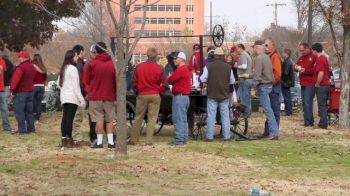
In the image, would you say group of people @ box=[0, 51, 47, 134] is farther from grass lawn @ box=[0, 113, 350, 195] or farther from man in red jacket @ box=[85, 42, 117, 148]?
man in red jacket @ box=[85, 42, 117, 148]

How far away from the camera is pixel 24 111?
15.9m

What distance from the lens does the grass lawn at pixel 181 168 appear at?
30.3 ft

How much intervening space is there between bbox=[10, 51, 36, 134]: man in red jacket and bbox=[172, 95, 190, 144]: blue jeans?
3857 mm

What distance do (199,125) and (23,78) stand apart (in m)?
4.01

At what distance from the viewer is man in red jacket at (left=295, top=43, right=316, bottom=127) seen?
17359 millimetres

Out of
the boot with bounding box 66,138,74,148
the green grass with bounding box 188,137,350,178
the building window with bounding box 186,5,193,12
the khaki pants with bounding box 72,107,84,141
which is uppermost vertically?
the building window with bounding box 186,5,193,12

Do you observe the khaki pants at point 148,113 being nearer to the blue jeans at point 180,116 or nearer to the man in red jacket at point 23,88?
the blue jeans at point 180,116

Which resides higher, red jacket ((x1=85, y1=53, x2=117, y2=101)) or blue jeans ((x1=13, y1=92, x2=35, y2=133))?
red jacket ((x1=85, y1=53, x2=117, y2=101))

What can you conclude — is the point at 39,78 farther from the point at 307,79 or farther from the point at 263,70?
the point at 307,79

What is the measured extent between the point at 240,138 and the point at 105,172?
5101 mm

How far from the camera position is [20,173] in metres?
10.3

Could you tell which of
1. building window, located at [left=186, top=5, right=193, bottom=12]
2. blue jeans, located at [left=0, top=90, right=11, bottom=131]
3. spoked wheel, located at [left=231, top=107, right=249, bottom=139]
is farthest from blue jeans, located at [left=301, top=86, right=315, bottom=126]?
building window, located at [left=186, top=5, right=193, bottom=12]

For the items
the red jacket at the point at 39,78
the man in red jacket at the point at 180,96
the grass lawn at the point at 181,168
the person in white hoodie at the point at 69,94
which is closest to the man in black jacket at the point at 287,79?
the grass lawn at the point at 181,168

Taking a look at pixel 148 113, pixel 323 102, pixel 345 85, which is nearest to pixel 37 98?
pixel 148 113
